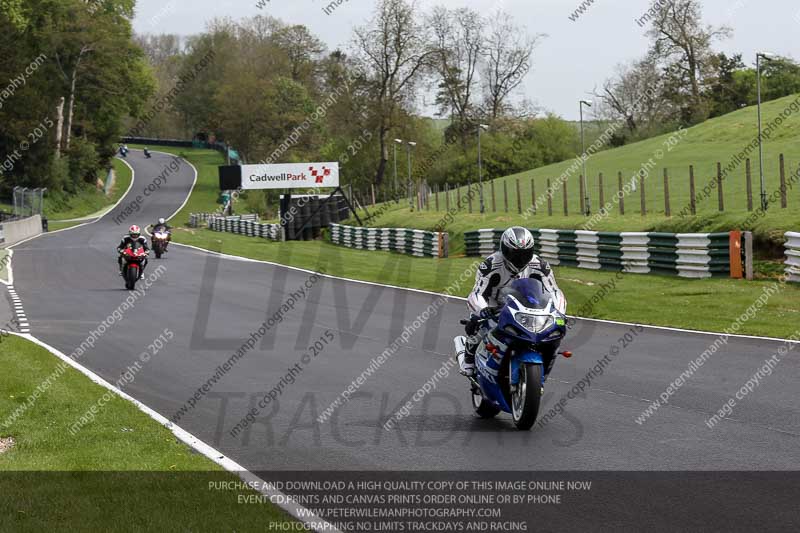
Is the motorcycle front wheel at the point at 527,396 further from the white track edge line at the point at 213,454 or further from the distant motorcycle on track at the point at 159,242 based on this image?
the distant motorcycle on track at the point at 159,242

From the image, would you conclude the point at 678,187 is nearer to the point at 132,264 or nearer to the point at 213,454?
the point at 132,264

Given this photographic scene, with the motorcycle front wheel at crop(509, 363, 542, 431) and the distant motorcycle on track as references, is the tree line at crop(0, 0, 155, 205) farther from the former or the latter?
the motorcycle front wheel at crop(509, 363, 542, 431)

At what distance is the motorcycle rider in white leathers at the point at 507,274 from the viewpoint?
Answer: 8.82 metres

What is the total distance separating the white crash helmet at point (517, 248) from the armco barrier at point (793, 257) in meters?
12.4

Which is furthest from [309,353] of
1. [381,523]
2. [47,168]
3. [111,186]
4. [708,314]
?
[111,186]

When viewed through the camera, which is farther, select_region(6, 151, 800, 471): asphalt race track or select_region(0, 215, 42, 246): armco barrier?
select_region(0, 215, 42, 246): armco barrier

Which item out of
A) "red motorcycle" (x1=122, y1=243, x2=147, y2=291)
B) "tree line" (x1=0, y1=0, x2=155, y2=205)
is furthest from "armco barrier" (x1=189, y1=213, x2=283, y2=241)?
"red motorcycle" (x1=122, y1=243, x2=147, y2=291)

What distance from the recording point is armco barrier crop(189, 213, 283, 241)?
57147 mm

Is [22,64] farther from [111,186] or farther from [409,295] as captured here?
[409,295]

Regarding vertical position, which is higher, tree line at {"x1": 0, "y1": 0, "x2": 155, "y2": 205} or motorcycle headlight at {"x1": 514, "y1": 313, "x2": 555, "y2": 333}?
tree line at {"x1": 0, "y1": 0, "x2": 155, "y2": 205}

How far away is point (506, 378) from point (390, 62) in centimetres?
6781

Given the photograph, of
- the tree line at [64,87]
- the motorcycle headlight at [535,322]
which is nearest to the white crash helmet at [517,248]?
the motorcycle headlight at [535,322]

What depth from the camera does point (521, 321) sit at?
830cm

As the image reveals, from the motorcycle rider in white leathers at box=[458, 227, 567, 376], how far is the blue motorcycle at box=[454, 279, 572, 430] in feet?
0.40
